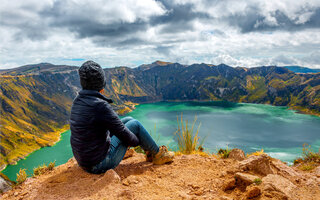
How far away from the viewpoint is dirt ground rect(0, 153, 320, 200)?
3326 millimetres

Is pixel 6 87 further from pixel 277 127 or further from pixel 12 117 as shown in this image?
pixel 277 127

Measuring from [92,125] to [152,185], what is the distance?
1.64m

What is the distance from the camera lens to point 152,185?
3.79m

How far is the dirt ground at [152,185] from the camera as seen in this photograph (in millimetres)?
3326

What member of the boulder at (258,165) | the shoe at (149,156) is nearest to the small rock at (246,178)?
the boulder at (258,165)

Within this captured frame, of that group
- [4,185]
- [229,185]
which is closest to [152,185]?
[229,185]

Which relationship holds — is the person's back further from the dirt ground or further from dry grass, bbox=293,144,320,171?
dry grass, bbox=293,144,320,171

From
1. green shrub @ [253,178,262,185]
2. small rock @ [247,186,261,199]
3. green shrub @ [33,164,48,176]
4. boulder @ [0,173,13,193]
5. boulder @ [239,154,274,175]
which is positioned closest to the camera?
small rock @ [247,186,261,199]

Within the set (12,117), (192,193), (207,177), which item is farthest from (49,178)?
(12,117)

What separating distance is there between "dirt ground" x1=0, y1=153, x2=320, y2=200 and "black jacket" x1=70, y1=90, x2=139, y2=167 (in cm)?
56

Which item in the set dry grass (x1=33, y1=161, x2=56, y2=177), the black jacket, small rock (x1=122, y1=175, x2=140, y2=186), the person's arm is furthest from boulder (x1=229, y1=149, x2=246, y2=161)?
dry grass (x1=33, y1=161, x2=56, y2=177)

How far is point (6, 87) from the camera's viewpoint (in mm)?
197125

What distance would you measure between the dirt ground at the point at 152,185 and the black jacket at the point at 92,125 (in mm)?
561

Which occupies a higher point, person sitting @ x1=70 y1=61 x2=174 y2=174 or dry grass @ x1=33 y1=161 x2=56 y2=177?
person sitting @ x1=70 y1=61 x2=174 y2=174
